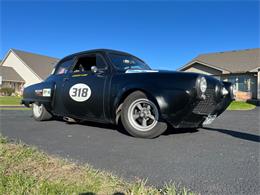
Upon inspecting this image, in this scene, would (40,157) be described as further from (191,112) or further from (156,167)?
(191,112)

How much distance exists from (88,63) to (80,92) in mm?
842

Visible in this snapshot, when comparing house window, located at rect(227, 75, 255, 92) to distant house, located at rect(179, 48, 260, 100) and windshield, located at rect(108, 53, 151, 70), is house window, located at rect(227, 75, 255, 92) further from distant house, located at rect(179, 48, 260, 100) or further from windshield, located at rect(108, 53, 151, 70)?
windshield, located at rect(108, 53, 151, 70)

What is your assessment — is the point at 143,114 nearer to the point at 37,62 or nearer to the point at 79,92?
the point at 79,92

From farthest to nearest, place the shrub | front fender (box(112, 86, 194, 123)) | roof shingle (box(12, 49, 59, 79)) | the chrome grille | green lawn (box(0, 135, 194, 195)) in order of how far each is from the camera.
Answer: roof shingle (box(12, 49, 59, 79)), the shrub, the chrome grille, front fender (box(112, 86, 194, 123)), green lawn (box(0, 135, 194, 195))

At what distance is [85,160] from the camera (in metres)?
2.72

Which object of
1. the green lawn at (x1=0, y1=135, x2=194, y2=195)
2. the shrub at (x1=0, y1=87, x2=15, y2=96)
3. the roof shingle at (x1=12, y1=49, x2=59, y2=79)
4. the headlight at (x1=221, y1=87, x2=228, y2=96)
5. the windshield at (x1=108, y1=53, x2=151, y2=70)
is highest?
the roof shingle at (x1=12, y1=49, x2=59, y2=79)

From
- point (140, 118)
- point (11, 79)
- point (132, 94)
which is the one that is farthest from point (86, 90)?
point (11, 79)

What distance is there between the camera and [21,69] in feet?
136

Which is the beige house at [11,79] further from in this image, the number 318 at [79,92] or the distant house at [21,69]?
the number 318 at [79,92]

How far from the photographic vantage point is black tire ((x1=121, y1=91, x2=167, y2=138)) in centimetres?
370

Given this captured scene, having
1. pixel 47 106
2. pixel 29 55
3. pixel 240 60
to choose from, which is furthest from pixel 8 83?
pixel 47 106

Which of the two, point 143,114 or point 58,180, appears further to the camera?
point 143,114

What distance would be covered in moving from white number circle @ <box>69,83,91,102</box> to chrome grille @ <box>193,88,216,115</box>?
193cm

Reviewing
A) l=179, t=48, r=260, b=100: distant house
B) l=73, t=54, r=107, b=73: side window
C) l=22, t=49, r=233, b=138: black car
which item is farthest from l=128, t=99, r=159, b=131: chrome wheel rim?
l=179, t=48, r=260, b=100: distant house
